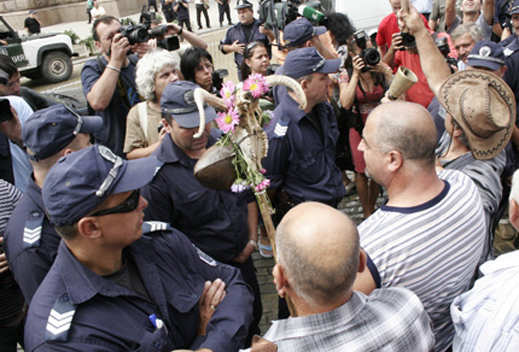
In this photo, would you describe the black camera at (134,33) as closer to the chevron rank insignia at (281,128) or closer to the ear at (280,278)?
the chevron rank insignia at (281,128)

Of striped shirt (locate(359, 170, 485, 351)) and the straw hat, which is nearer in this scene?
striped shirt (locate(359, 170, 485, 351))

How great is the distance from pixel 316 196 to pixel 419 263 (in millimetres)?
1631

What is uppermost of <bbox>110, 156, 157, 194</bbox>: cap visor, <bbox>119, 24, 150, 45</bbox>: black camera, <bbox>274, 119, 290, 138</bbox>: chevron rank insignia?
<bbox>119, 24, 150, 45</bbox>: black camera

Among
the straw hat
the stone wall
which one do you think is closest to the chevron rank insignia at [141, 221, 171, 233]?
the straw hat

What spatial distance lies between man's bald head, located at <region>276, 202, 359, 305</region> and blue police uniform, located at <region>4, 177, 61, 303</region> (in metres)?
1.43

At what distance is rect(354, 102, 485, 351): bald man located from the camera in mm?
1899

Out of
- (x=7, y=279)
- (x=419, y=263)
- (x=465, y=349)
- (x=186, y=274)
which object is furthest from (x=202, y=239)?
(x=465, y=349)

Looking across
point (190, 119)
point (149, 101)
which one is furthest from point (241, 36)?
point (190, 119)

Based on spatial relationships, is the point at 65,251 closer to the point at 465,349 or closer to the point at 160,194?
the point at 160,194

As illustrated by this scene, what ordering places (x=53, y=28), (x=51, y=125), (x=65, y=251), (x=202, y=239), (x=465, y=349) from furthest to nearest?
(x=53, y=28) < (x=202, y=239) < (x=51, y=125) < (x=65, y=251) < (x=465, y=349)

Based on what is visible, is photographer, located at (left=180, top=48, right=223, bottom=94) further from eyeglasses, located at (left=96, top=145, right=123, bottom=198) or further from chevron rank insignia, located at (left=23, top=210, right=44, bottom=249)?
eyeglasses, located at (left=96, top=145, right=123, bottom=198)

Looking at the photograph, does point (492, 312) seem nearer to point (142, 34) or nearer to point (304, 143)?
point (304, 143)

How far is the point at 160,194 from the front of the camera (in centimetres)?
270

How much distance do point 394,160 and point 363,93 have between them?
2754 mm
